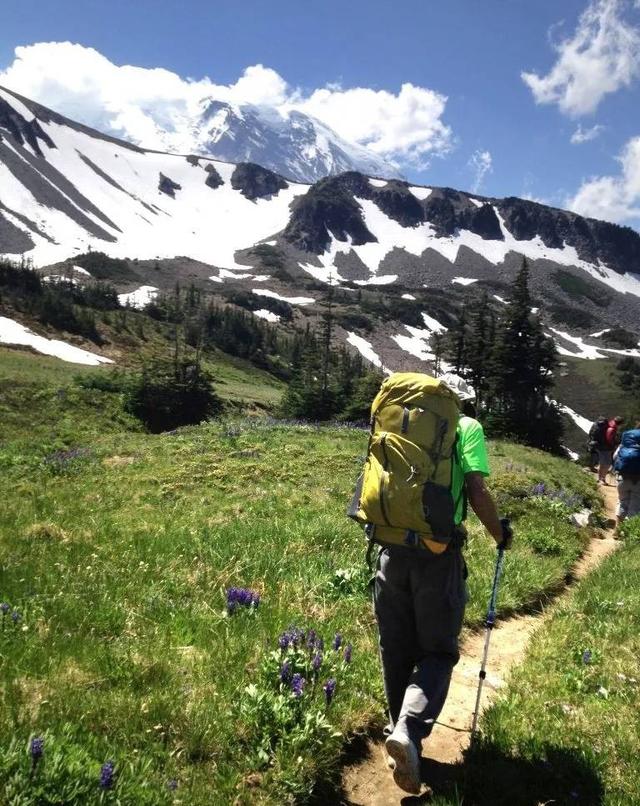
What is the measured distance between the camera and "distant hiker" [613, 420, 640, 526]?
1388 centimetres

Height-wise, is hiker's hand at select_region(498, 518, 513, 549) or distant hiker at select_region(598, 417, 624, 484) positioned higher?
hiker's hand at select_region(498, 518, 513, 549)

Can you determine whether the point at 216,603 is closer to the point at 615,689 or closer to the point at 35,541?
the point at 35,541

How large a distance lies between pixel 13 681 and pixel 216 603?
2.28 m

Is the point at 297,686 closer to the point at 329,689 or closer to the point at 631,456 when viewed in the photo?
the point at 329,689

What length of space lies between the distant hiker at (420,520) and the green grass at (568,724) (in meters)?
0.67

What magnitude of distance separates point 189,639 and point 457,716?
2.52 metres

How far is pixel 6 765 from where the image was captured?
3.03 metres

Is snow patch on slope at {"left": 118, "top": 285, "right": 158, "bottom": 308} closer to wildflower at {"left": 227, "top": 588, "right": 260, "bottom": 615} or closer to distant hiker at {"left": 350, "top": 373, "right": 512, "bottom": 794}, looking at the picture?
wildflower at {"left": 227, "top": 588, "right": 260, "bottom": 615}

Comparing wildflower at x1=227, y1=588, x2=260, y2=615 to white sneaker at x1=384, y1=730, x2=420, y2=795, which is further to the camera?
wildflower at x1=227, y1=588, x2=260, y2=615

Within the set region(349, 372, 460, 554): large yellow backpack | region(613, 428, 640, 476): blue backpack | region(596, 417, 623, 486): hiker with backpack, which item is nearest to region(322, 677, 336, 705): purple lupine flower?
region(349, 372, 460, 554): large yellow backpack

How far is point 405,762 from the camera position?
12.4ft

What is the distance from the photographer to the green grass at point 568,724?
12.9ft

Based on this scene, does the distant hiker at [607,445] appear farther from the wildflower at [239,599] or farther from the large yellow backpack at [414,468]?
the large yellow backpack at [414,468]

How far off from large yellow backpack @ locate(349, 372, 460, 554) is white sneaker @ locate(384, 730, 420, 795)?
1.26 m
